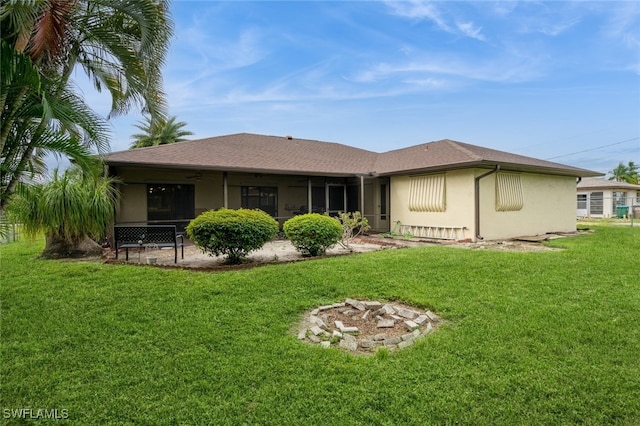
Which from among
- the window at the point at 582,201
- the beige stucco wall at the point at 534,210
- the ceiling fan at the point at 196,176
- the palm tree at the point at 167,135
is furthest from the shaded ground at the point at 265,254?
the palm tree at the point at 167,135

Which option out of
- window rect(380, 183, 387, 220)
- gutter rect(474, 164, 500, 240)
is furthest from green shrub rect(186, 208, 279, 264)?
window rect(380, 183, 387, 220)

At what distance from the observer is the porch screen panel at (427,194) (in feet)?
43.0

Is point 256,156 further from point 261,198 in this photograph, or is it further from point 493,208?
point 493,208

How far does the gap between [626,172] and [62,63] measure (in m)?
71.5

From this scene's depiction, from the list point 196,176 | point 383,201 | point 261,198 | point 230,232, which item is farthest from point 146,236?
point 383,201

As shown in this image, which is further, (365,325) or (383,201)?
(383,201)

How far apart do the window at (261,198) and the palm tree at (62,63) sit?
9.66m

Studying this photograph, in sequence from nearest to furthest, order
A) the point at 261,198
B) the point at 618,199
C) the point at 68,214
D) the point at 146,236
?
the point at 68,214, the point at 146,236, the point at 261,198, the point at 618,199

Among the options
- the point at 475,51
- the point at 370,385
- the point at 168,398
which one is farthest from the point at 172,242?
the point at 475,51

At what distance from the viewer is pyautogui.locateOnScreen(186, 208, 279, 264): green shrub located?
25.8 feet

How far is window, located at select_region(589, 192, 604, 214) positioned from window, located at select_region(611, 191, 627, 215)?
86cm

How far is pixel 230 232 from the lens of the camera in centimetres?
789

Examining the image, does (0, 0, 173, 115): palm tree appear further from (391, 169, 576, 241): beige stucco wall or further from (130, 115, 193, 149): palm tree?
(130, 115, 193, 149): palm tree
